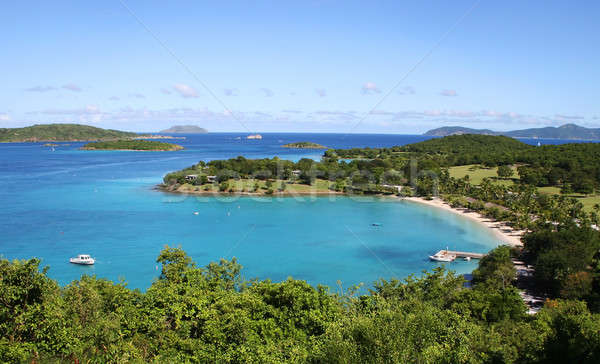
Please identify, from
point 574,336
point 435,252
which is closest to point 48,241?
point 435,252

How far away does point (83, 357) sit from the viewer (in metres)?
11.9

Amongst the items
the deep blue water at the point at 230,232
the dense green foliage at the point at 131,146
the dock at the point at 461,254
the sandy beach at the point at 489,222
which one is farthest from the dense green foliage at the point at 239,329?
the dense green foliage at the point at 131,146

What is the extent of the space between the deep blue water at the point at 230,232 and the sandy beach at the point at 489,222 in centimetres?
146

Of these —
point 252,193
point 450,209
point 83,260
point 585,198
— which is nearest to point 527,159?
point 585,198

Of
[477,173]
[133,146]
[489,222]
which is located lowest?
[489,222]

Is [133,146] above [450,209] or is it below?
above

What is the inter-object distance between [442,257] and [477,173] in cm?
5277

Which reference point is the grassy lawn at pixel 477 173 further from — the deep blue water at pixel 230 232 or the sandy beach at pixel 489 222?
the deep blue water at pixel 230 232

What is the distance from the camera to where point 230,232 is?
4541 cm

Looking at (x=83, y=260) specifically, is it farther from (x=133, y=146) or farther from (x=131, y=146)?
(x=131, y=146)

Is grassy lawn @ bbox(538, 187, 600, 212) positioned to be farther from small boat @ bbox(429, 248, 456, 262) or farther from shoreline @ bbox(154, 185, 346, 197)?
shoreline @ bbox(154, 185, 346, 197)

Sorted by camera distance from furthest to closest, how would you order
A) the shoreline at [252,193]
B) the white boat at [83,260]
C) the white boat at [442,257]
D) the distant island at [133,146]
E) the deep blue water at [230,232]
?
the distant island at [133,146] < the shoreline at [252,193] < the white boat at [442,257] < the deep blue water at [230,232] < the white boat at [83,260]

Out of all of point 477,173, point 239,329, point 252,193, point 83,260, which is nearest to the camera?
point 239,329

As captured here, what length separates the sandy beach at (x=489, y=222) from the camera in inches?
1631
